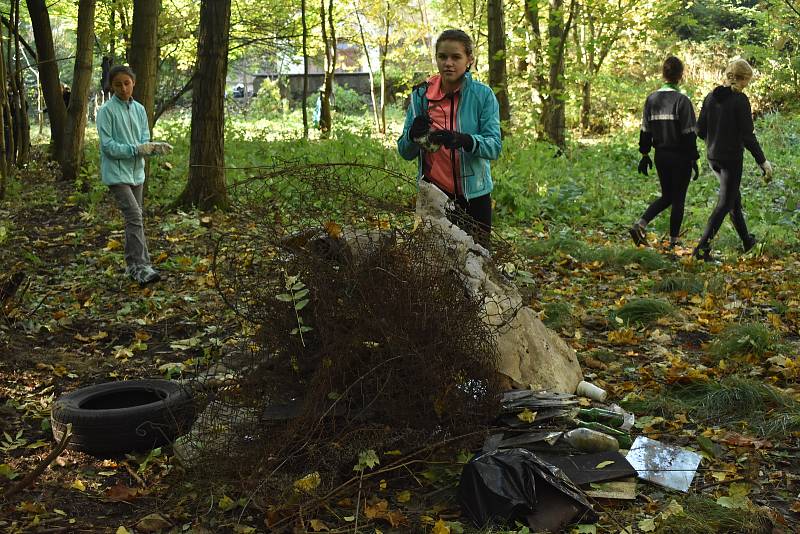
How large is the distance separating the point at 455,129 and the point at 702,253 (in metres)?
4.94

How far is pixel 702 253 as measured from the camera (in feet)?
30.7

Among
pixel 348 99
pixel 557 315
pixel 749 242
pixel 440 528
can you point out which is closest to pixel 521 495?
pixel 440 528

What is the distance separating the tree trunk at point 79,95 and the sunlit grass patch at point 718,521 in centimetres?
1279

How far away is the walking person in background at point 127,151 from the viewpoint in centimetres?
797

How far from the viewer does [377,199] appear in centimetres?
478

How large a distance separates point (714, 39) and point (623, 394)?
90.5ft

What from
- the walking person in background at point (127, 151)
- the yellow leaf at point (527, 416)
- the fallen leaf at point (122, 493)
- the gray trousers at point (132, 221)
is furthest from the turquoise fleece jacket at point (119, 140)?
the yellow leaf at point (527, 416)

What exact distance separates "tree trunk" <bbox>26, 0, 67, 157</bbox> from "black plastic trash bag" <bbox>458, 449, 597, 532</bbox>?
48.4 feet

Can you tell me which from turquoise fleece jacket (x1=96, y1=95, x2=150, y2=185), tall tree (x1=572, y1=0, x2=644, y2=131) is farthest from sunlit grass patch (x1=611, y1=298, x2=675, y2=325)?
tall tree (x1=572, y1=0, x2=644, y2=131)

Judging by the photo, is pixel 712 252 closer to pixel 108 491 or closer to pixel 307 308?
pixel 307 308

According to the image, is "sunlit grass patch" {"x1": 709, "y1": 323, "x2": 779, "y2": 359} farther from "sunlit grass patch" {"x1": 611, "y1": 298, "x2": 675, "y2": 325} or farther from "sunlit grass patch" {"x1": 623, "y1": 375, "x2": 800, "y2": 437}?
"sunlit grass patch" {"x1": 611, "y1": 298, "x2": 675, "y2": 325}

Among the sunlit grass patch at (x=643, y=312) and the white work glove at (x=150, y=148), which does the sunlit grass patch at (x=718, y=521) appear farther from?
the white work glove at (x=150, y=148)

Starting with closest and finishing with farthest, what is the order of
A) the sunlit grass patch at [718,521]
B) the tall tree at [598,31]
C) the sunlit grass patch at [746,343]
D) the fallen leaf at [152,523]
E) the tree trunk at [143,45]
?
the sunlit grass patch at [718,521], the fallen leaf at [152,523], the sunlit grass patch at [746,343], the tree trunk at [143,45], the tall tree at [598,31]

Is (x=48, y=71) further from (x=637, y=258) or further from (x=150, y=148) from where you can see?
(x=637, y=258)
